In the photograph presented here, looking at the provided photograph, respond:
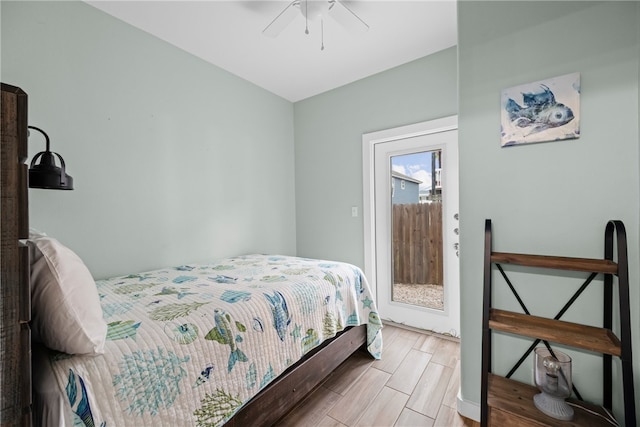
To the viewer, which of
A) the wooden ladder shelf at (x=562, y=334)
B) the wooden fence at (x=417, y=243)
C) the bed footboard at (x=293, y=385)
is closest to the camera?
the wooden ladder shelf at (x=562, y=334)

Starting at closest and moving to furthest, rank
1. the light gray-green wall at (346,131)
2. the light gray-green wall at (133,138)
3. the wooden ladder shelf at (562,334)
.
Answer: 1. the wooden ladder shelf at (562,334)
2. the light gray-green wall at (133,138)
3. the light gray-green wall at (346,131)

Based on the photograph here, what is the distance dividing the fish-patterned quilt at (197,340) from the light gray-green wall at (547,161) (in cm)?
93

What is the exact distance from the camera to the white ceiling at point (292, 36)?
188cm

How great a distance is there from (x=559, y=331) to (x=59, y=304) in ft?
6.27

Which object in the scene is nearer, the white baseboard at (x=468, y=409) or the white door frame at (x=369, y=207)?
the white baseboard at (x=468, y=409)

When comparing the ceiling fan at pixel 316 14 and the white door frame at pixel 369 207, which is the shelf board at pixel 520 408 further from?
the ceiling fan at pixel 316 14

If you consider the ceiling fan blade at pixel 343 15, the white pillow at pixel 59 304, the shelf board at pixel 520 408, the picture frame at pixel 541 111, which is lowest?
the shelf board at pixel 520 408

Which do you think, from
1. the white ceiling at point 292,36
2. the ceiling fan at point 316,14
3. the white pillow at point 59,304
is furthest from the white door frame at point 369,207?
the white pillow at point 59,304

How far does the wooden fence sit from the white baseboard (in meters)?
1.16

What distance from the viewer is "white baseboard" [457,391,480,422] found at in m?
1.50

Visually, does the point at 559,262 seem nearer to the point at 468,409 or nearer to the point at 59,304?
the point at 468,409

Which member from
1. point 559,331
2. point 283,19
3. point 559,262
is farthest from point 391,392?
point 283,19

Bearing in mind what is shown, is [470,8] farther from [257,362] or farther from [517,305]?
[257,362]

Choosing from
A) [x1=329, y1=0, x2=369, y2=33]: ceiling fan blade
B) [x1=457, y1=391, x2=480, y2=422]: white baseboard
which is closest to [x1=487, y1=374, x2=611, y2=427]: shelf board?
[x1=457, y1=391, x2=480, y2=422]: white baseboard
